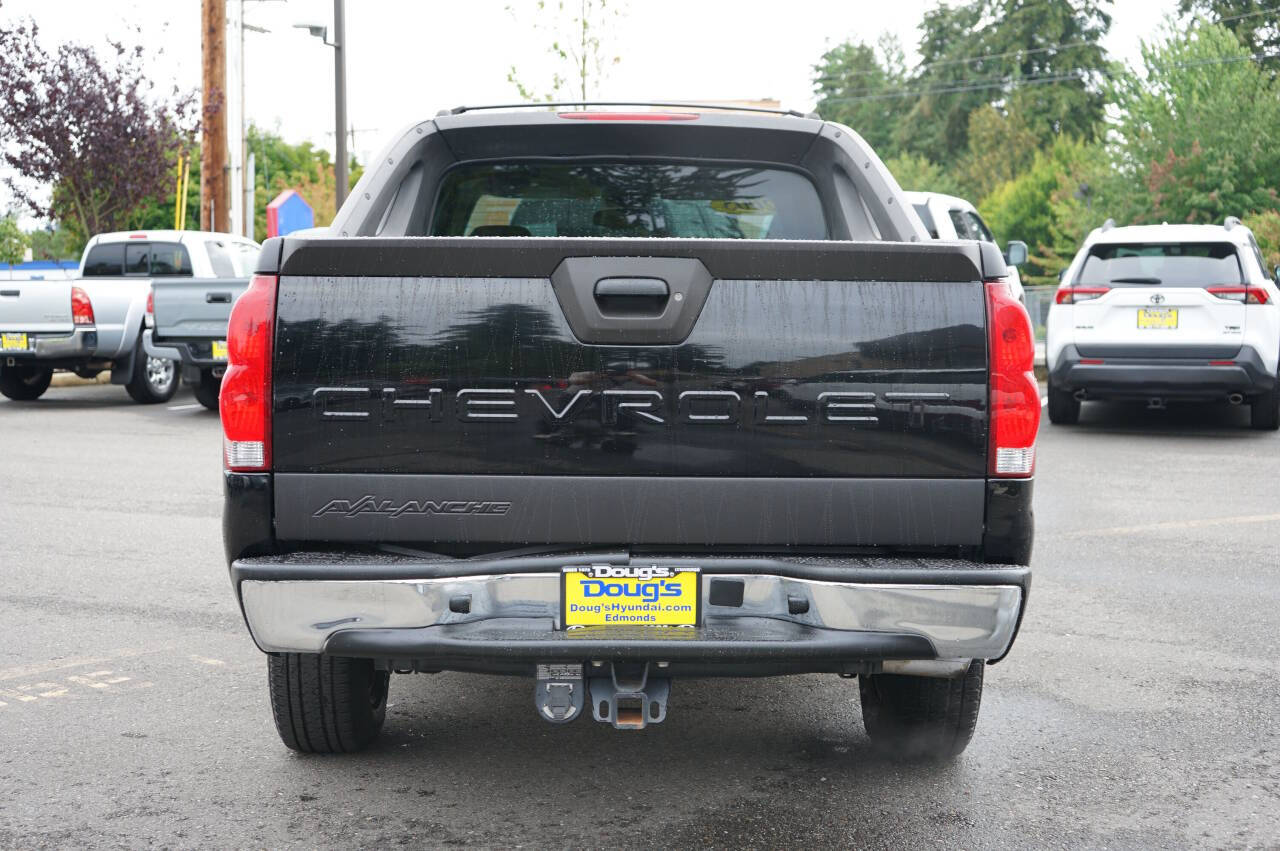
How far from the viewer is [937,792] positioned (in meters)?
4.11

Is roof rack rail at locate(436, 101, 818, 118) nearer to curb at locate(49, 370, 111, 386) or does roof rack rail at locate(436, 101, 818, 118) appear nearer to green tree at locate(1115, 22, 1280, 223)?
curb at locate(49, 370, 111, 386)

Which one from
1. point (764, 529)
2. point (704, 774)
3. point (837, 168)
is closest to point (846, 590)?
point (764, 529)

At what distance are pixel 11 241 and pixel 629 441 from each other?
4133 centimetres

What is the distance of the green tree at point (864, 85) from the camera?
93938 mm

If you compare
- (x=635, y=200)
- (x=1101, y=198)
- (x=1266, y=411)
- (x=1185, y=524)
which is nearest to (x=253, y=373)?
(x=635, y=200)

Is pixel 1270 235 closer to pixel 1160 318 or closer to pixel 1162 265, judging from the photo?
pixel 1162 265

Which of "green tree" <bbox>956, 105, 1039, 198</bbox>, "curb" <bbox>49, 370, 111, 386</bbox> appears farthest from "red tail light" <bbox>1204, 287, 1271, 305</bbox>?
"green tree" <bbox>956, 105, 1039, 198</bbox>

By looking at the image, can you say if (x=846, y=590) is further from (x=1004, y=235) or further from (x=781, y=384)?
(x=1004, y=235)

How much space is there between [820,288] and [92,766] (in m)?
2.55

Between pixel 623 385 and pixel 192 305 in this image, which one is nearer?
pixel 623 385

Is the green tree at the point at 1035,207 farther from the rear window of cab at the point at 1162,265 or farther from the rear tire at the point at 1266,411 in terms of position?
the rear window of cab at the point at 1162,265

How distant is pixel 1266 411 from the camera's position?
45.1 feet

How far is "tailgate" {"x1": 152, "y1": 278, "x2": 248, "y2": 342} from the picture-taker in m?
15.2

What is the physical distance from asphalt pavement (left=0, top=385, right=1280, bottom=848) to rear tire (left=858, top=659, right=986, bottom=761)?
75mm
